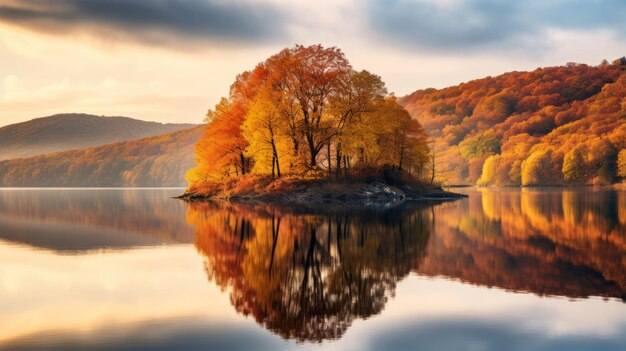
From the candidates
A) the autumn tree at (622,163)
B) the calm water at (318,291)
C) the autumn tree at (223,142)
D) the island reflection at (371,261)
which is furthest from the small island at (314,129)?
the autumn tree at (622,163)

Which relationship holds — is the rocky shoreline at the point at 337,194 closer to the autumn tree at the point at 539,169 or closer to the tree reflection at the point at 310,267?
the tree reflection at the point at 310,267

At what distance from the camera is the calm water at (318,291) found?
11.1 meters

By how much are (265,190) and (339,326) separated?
5625 centimetres

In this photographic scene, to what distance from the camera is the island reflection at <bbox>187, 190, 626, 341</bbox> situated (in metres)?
13.5

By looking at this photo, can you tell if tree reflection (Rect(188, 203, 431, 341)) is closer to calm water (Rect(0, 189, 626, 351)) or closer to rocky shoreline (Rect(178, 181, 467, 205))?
calm water (Rect(0, 189, 626, 351))

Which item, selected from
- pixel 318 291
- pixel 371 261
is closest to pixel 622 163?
pixel 371 261

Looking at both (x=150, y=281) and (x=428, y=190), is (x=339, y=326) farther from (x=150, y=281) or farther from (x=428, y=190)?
(x=428, y=190)

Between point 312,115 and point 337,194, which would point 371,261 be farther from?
point 312,115

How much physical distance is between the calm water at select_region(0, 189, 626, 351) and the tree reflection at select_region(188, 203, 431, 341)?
0.06m

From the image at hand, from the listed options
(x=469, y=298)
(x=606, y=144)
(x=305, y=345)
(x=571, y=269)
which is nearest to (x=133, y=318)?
(x=305, y=345)

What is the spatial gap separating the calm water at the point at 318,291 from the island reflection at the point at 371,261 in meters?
0.07

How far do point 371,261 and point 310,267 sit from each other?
2498 millimetres

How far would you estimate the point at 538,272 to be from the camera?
18016 millimetres

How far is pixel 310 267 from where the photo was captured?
18688 millimetres
